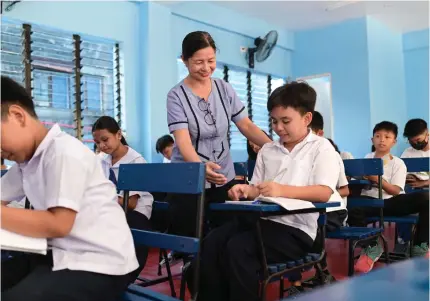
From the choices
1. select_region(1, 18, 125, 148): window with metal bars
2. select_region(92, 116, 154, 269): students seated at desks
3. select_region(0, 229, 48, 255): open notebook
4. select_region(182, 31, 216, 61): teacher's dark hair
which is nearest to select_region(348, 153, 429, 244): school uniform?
select_region(92, 116, 154, 269): students seated at desks

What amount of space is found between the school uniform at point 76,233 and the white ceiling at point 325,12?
18.5 feet

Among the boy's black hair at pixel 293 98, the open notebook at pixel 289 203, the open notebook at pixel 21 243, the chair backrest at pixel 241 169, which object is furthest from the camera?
the chair backrest at pixel 241 169

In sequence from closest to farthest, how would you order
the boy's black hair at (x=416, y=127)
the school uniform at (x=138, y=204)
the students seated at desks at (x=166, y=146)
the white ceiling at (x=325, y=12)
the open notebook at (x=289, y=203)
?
the open notebook at (x=289, y=203), the school uniform at (x=138, y=204), the boy's black hair at (x=416, y=127), the students seated at desks at (x=166, y=146), the white ceiling at (x=325, y=12)

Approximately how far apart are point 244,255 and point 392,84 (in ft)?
22.8

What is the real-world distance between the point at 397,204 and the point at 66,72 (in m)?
3.66

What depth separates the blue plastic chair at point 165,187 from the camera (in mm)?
1294

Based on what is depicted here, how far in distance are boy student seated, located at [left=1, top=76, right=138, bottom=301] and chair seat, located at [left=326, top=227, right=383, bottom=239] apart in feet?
4.87

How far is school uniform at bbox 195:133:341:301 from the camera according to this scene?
160 cm

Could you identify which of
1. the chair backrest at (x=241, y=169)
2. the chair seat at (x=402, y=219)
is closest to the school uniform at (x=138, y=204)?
the chair backrest at (x=241, y=169)

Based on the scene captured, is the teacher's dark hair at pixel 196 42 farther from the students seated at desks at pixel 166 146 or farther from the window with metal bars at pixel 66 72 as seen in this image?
the students seated at desks at pixel 166 146

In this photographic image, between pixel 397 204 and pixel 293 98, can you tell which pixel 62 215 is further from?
pixel 397 204

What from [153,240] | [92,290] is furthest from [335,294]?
[153,240]

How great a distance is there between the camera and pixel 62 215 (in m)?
1.01

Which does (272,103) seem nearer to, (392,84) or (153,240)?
(153,240)
